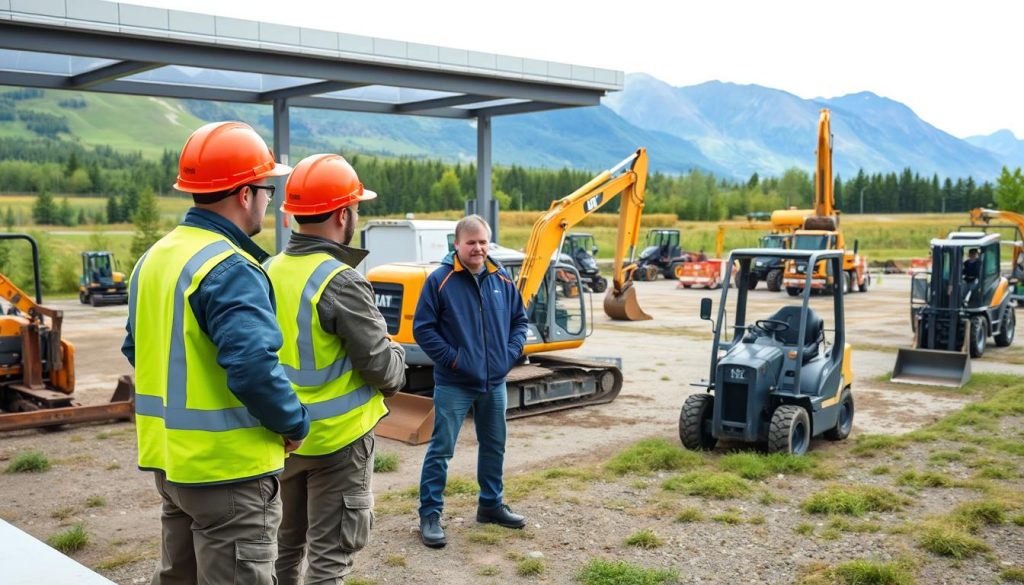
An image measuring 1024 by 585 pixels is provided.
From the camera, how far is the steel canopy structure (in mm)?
13125

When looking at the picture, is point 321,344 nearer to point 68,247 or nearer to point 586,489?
point 586,489

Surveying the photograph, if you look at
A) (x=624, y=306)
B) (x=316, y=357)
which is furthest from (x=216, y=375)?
(x=624, y=306)

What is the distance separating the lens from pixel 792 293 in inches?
1118

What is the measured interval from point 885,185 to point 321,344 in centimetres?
11728

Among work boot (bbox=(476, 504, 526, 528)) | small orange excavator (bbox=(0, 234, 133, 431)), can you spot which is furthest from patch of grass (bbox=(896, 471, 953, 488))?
small orange excavator (bbox=(0, 234, 133, 431))

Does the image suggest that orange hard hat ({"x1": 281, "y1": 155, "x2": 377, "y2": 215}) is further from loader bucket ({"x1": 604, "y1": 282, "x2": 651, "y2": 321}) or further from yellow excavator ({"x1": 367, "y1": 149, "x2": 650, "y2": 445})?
loader bucket ({"x1": 604, "y1": 282, "x2": 651, "y2": 321})

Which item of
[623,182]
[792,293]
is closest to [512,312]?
A: [623,182]

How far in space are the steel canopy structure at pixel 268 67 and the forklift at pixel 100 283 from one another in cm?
1195

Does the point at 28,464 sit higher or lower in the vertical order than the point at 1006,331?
lower

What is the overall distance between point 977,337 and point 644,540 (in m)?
11.1

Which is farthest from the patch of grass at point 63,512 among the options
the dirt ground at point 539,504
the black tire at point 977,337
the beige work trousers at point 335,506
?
the black tire at point 977,337

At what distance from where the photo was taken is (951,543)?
5926 mm

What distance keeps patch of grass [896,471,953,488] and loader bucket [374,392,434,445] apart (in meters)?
4.29

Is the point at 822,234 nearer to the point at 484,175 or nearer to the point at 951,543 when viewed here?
the point at 484,175
